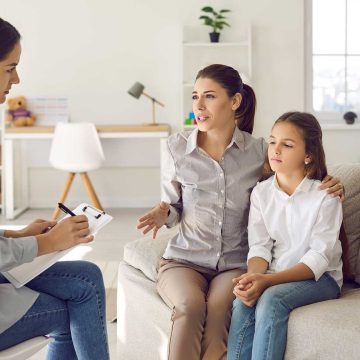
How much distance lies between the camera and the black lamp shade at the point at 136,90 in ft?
17.9

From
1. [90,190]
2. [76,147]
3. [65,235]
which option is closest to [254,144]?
[65,235]

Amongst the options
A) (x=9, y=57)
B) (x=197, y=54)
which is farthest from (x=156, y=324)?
(x=197, y=54)

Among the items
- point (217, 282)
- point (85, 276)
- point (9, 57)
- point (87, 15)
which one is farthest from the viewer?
point (87, 15)

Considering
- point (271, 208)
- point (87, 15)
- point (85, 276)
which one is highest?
point (87, 15)

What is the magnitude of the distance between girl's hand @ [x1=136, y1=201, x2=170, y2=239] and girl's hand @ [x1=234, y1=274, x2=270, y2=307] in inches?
13.7

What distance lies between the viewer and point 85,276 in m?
1.93

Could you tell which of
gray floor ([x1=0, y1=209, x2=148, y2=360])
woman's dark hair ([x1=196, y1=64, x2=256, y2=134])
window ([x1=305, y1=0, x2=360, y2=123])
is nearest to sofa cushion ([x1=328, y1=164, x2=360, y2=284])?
woman's dark hair ([x1=196, y1=64, x2=256, y2=134])

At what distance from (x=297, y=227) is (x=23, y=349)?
2.81ft

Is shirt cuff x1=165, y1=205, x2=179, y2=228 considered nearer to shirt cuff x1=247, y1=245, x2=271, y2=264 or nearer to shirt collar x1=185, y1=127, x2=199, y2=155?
shirt collar x1=185, y1=127, x2=199, y2=155

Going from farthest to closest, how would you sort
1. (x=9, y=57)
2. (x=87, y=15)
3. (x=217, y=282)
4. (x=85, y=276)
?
(x=87, y=15)
(x=217, y=282)
(x=85, y=276)
(x=9, y=57)

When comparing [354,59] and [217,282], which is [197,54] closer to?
[354,59]

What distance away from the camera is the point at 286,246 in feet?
6.91

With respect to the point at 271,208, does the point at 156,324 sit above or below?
below

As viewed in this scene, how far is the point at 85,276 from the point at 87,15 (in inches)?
164
